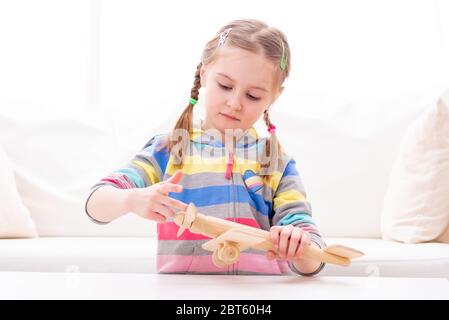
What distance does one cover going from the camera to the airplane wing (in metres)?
0.74

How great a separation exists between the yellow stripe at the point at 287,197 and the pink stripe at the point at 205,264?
89 millimetres

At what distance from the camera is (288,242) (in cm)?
79

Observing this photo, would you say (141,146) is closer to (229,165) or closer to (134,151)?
(134,151)

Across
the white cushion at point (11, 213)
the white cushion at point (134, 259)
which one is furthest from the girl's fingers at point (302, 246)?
the white cushion at point (11, 213)

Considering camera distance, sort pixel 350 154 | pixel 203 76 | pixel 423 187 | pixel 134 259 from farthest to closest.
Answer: pixel 350 154
pixel 423 187
pixel 134 259
pixel 203 76

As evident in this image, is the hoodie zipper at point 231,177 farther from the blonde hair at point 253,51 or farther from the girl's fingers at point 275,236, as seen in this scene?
the girl's fingers at point 275,236

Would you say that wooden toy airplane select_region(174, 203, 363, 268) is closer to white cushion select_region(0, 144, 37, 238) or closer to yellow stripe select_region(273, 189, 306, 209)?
yellow stripe select_region(273, 189, 306, 209)

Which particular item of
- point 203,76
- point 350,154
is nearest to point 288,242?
point 203,76

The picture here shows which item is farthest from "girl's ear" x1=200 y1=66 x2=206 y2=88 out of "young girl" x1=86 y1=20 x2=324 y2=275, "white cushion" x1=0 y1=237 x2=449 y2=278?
"white cushion" x1=0 y1=237 x2=449 y2=278

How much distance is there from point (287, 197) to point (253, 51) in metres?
0.24

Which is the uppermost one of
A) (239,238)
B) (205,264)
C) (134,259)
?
(239,238)

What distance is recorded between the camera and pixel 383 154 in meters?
1.68

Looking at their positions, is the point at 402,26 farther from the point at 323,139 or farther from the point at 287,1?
the point at 323,139

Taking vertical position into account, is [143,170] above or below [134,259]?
above
